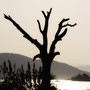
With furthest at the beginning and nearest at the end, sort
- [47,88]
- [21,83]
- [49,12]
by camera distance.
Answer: [21,83] → [49,12] → [47,88]

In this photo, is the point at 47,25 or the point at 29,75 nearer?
the point at 47,25

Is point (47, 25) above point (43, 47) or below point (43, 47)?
above

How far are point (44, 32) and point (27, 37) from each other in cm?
82

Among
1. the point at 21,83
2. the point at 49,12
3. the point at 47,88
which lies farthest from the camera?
the point at 21,83

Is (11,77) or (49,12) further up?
(49,12)

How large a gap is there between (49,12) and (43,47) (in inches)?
68.7

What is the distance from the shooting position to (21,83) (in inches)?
935

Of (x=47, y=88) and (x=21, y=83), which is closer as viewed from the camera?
(x=47, y=88)

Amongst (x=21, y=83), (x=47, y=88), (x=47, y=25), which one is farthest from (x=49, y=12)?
(x=21, y=83)

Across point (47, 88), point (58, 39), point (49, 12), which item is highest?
point (49, 12)

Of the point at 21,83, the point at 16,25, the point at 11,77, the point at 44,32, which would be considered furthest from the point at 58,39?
the point at 11,77

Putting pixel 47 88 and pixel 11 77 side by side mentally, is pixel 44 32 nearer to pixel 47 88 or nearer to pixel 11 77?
pixel 47 88

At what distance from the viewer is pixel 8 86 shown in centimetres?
2459

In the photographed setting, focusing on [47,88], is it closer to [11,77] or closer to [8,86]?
[8,86]
